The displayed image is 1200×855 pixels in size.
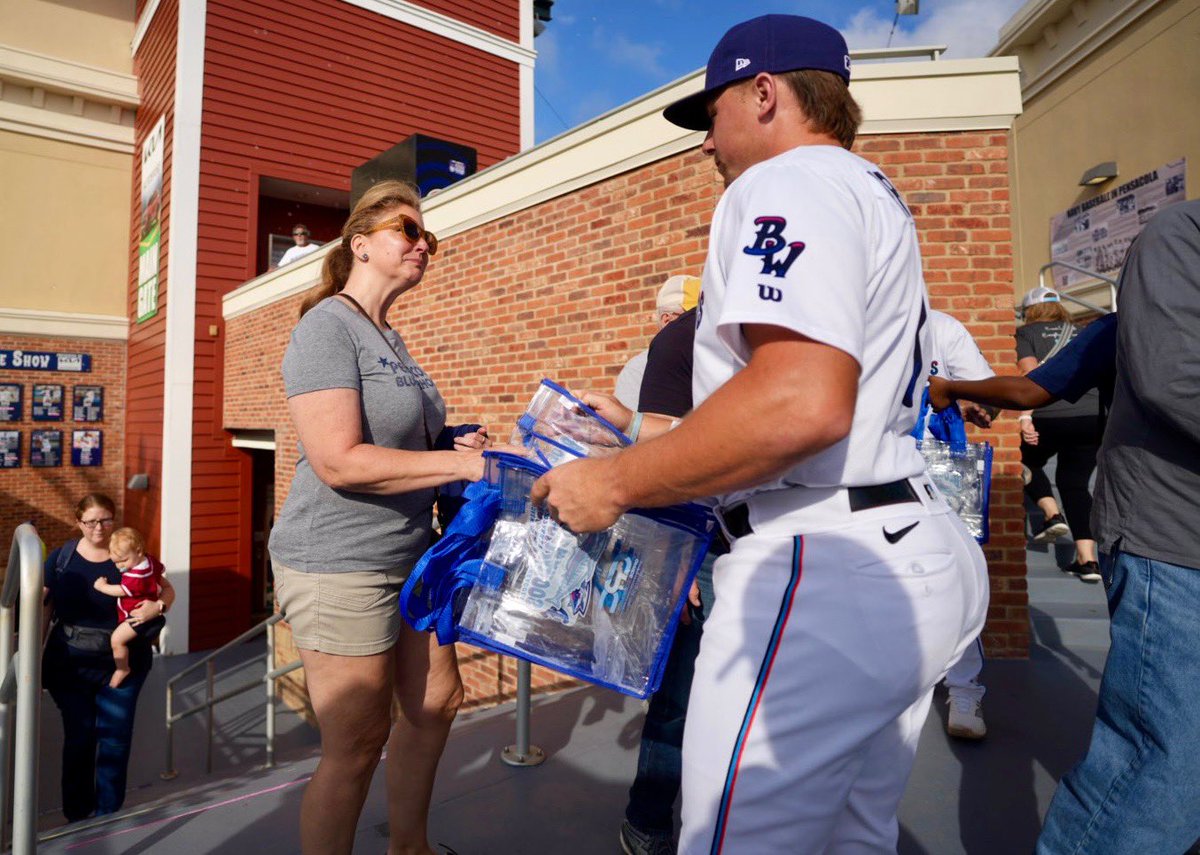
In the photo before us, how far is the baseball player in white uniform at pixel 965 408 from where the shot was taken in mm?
2979

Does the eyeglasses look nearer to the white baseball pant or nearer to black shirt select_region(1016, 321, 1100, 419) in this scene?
the white baseball pant

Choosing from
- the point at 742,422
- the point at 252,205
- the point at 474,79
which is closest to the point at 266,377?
the point at 252,205

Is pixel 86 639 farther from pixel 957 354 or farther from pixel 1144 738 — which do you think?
pixel 1144 738

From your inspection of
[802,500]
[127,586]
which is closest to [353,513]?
[802,500]

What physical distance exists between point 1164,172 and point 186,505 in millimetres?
13793

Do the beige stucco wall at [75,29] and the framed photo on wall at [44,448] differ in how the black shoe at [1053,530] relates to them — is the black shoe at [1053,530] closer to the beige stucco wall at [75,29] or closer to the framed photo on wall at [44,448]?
the framed photo on wall at [44,448]

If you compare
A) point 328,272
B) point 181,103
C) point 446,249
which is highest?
point 181,103

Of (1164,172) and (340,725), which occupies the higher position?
(1164,172)

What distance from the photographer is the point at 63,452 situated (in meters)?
12.9

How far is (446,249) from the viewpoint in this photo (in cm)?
682

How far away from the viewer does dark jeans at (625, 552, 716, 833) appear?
2188 mm

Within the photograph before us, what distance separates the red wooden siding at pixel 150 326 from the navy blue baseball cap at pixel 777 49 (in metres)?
12.1

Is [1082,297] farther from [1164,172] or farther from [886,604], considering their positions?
[886,604]

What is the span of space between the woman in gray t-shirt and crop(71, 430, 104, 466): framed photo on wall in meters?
13.7
